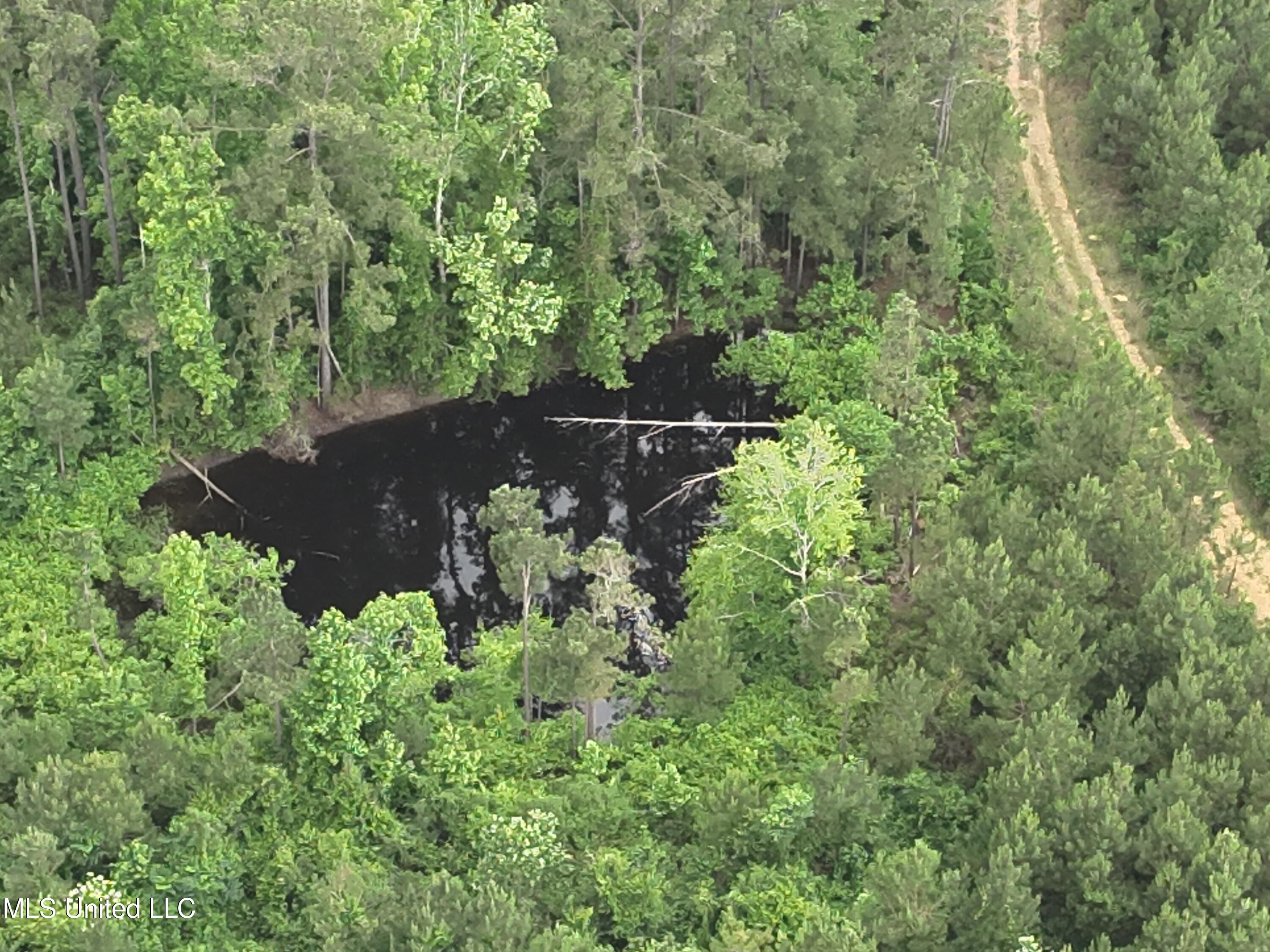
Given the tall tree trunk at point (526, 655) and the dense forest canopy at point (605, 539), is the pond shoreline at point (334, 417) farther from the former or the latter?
the tall tree trunk at point (526, 655)

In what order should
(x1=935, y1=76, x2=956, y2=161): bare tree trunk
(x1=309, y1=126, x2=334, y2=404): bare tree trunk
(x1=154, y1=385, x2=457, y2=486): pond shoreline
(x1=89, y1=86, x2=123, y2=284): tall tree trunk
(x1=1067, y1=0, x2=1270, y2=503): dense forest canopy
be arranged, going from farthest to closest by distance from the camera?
(x1=935, y1=76, x2=956, y2=161): bare tree trunk
(x1=1067, y1=0, x2=1270, y2=503): dense forest canopy
(x1=154, y1=385, x2=457, y2=486): pond shoreline
(x1=89, y1=86, x2=123, y2=284): tall tree trunk
(x1=309, y1=126, x2=334, y2=404): bare tree trunk

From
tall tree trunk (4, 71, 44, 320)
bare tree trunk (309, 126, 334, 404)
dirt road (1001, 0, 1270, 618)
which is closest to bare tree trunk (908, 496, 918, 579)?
dirt road (1001, 0, 1270, 618)

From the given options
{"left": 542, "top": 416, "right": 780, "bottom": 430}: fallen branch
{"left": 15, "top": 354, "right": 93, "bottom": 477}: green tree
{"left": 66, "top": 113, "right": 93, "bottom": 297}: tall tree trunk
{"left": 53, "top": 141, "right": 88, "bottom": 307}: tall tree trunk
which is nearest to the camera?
{"left": 15, "top": 354, "right": 93, "bottom": 477}: green tree

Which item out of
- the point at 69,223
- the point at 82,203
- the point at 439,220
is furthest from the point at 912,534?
the point at 69,223

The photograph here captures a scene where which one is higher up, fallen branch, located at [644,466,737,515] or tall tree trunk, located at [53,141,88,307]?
tall tree trunk, located at [53,141,88,307]

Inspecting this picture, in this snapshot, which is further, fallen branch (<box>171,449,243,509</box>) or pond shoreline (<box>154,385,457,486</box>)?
pond shoreline (<box>154,385,457,486</box>)

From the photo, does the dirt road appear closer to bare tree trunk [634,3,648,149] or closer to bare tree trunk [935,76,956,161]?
bare tree trunk [935,76,956,161]
